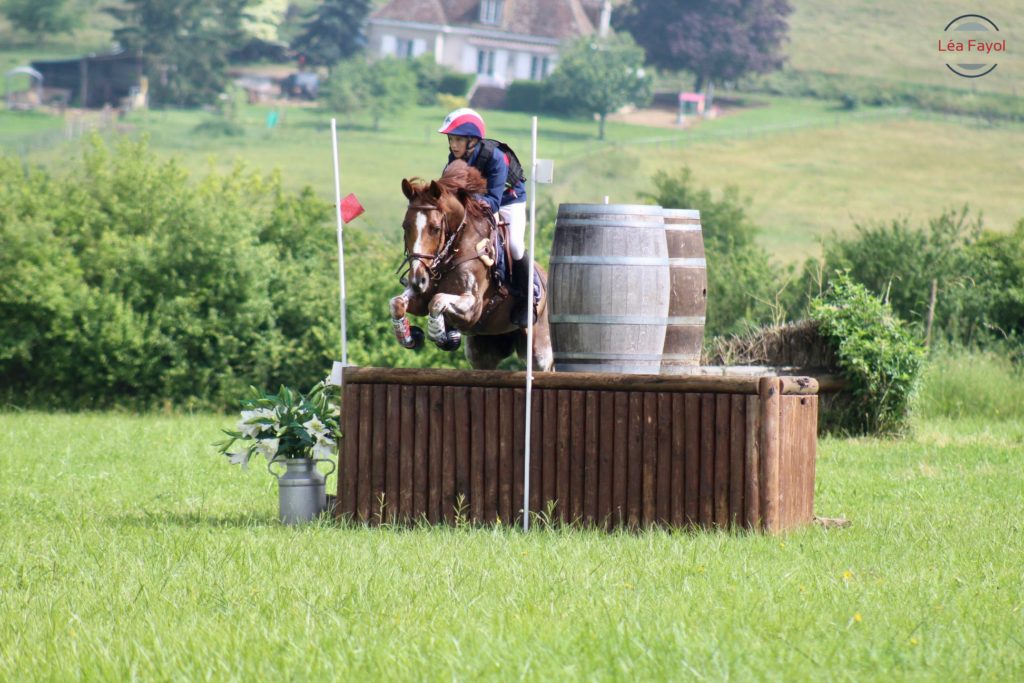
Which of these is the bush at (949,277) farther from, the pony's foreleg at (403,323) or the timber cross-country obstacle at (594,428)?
the pony's foreleg at (403,323)

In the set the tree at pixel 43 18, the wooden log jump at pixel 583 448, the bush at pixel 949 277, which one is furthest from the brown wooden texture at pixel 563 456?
the tree at pixel 43 18

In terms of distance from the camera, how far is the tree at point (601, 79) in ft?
286

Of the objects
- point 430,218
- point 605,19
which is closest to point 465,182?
point 430,218

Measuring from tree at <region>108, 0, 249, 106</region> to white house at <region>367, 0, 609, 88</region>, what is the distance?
16.9 metres

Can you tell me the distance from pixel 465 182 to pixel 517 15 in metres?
99.7

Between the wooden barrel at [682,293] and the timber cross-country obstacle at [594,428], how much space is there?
59 cm

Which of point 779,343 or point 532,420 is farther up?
point 532,420

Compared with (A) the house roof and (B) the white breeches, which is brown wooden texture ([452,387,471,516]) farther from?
(A) the house roof

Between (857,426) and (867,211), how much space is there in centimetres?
4871

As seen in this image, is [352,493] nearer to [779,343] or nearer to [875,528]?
[875,528]

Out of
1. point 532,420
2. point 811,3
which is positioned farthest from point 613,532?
point 811,3

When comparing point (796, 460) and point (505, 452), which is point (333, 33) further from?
point (796, 460)

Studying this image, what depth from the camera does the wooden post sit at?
771cm

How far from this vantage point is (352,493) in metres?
8.62
